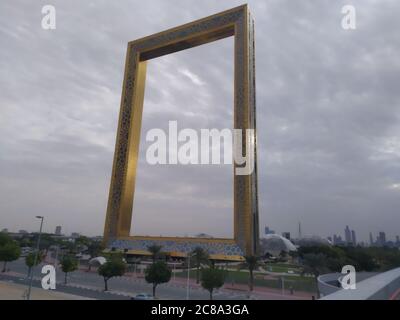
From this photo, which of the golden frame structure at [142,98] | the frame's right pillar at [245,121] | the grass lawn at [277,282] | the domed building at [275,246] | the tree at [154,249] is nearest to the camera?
the frame's right pillar at [245,121]

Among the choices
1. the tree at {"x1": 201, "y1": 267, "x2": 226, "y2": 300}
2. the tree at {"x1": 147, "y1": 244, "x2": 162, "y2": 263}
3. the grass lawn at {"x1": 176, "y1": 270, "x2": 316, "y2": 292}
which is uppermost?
the tree at {"x1": 147, "y1": 244, "x2": 162, "y2": 263}

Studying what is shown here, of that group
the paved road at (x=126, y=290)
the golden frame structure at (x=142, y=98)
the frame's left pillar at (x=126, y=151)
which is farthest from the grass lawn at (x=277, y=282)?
the frame's left pillar at (x=126, y=151)

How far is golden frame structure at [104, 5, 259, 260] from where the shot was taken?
2686 cm

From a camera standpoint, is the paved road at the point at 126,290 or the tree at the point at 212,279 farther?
the paved road at the point at 126,290

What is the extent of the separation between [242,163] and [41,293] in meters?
18.7

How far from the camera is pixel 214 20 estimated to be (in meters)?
32.7

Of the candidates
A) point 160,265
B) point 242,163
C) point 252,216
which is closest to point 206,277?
point 160,265

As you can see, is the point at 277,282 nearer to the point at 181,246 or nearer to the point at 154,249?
the point at 181,246

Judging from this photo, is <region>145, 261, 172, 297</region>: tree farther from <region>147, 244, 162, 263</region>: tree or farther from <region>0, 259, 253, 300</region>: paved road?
<region>147, 244, 162, 263</region>: tree

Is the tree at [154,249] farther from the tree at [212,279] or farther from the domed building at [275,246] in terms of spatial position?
the domed building at [275,246]

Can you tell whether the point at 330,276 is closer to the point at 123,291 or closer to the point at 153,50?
the point at 123,291

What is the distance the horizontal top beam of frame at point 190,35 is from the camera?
31.9m

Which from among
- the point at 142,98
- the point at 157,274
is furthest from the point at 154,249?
the point at 142,98

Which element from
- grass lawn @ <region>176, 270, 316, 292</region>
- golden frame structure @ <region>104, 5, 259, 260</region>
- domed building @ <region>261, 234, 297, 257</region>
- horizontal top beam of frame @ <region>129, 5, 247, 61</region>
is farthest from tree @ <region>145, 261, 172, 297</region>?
domed building @ <region>261, 234, 297, 257</region>
